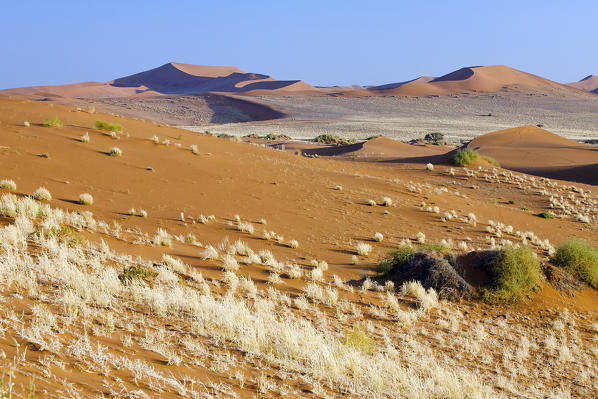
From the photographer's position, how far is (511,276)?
11086mm

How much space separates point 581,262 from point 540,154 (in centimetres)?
3892

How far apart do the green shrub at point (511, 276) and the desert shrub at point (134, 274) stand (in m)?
6.73

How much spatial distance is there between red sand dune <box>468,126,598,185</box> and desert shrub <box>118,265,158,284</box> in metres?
A: 37.1

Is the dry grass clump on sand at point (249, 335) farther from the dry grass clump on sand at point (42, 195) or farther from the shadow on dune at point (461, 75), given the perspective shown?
the shadow on dune at point (461, 75)

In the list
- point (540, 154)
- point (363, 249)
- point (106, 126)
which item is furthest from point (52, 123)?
point (540, 154)

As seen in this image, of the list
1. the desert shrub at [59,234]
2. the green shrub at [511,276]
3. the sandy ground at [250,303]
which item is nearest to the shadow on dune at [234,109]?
the sandy ground at [250,303]

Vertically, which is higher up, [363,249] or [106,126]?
[106,126]

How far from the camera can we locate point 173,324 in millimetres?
6621

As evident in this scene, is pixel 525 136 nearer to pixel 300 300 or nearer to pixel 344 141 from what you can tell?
pixel 344 141

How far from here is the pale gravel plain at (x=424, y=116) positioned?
257ft

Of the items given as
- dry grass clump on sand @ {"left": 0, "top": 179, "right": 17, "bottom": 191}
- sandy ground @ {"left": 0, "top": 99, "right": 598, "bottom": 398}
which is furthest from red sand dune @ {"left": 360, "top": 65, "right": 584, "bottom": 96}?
dry grass clump on sand @ {"left": 0, "top": 179, "right": 17, "bottom": 191}

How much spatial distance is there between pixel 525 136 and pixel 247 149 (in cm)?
3380

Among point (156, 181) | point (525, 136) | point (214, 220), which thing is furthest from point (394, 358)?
point (525, 136)

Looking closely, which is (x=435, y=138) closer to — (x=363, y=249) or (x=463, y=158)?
(x=463, y=158)
